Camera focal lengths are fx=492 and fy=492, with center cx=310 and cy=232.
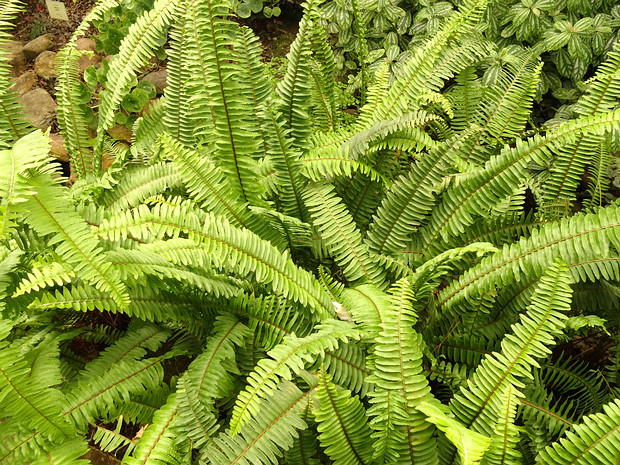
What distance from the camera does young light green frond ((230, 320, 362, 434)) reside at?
194 centimetres

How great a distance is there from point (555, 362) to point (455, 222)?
996mm

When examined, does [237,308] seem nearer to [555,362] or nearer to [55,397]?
[55,397]

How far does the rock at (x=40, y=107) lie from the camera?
4781 millimetres

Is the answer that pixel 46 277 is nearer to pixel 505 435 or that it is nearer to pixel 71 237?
pixel 71 237

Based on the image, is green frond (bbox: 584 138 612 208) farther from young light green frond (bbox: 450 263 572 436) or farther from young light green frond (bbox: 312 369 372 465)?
young light green frond (bbox: 312 369 372 465)

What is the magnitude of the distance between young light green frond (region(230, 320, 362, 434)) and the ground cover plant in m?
0.01

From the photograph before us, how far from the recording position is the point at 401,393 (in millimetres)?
2084

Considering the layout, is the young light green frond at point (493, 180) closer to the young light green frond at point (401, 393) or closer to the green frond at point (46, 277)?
the young light green frond at point (401, 393)

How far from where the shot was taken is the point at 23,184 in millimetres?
2133

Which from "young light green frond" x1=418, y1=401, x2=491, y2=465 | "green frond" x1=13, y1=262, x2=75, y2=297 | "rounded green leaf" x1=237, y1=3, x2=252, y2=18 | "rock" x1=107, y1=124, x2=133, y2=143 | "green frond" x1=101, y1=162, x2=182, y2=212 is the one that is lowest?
"young light green frond" x1=418, y1=401, x2=491, y2=465

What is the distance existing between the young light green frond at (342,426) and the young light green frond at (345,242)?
826 mm

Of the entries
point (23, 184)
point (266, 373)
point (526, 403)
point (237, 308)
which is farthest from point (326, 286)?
point (23, 184)

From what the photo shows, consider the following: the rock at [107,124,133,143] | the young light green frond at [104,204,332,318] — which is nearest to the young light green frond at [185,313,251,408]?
the young light green frond at [104,204,332,318]

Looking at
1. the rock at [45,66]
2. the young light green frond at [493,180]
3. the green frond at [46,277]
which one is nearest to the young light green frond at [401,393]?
the young light green frond at [493,180]
